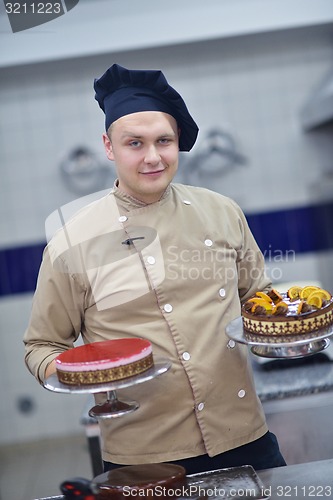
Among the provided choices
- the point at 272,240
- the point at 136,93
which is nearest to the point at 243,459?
the point at 136,93

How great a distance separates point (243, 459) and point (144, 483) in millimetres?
384

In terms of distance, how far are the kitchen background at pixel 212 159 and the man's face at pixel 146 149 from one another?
1474 mm

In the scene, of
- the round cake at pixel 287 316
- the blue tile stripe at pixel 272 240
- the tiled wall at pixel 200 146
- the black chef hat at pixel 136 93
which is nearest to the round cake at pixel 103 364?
the round cake at pixel 287 316

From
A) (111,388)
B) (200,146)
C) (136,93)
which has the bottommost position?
(111,388)

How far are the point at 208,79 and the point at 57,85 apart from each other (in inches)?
28.4

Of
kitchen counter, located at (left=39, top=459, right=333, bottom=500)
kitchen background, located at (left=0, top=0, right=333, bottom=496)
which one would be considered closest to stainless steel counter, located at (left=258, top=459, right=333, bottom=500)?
kitchen counter, located at (left=39, top=459, right=333, bottom=500)

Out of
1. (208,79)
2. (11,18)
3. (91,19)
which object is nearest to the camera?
(11,18)

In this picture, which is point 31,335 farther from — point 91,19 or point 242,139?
point 242,139

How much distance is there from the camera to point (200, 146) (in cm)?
342

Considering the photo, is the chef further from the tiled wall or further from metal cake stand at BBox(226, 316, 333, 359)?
the tiled wall

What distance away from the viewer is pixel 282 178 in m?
3.49

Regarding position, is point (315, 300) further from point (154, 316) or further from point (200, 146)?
point (200, 146)

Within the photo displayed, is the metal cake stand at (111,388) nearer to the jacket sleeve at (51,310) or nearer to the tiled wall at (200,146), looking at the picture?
the jacket sleeve at (51,310)

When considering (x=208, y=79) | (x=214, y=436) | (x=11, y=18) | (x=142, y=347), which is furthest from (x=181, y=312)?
(x=208, y=79)
